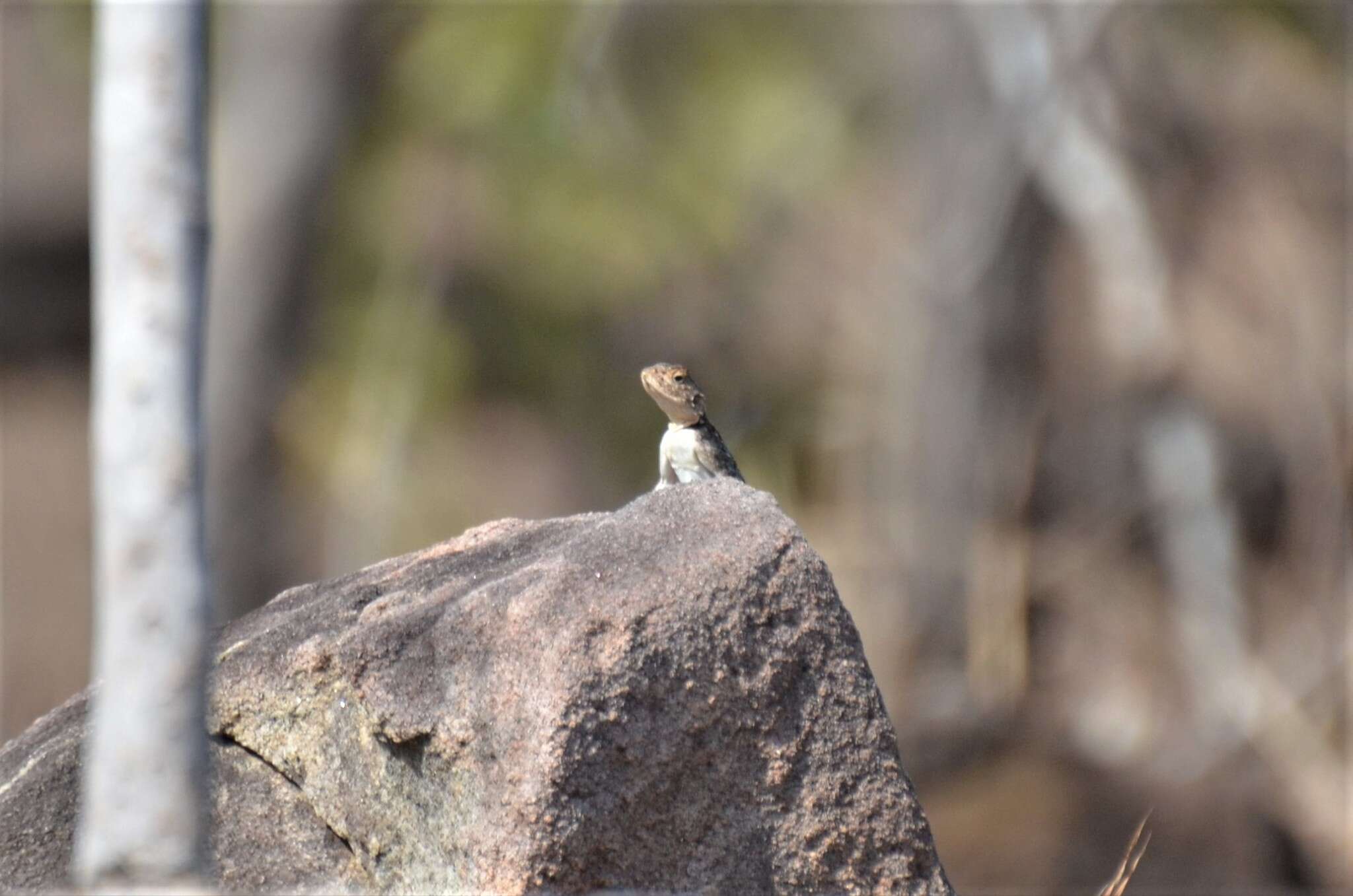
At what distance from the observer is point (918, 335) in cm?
1185

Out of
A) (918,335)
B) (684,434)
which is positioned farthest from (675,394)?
(918,335)

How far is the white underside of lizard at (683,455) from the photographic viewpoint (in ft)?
15.1

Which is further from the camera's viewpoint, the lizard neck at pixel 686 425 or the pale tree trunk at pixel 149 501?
the lizard neck at pixel 686 425

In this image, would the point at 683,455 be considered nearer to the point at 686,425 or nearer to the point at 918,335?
the point at 686,425

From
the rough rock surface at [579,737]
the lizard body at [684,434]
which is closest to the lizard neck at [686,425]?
the lizard body at [684,434]

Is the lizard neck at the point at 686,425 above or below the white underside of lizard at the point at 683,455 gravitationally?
above

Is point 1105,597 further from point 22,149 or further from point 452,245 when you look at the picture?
point 22,149

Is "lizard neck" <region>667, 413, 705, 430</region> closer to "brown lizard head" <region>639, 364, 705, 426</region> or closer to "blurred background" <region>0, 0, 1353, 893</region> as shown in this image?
"brown lizard head" <region>639, 364, 705, 426</region>

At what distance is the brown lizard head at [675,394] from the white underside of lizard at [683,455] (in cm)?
4

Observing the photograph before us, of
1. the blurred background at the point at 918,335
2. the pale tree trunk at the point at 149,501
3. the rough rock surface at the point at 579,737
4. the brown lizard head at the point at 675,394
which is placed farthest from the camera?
the blurred background at the point at 918,335

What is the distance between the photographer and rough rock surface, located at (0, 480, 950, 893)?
2.98m

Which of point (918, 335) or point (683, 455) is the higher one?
point (918, 335)

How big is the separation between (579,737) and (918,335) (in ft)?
30.2

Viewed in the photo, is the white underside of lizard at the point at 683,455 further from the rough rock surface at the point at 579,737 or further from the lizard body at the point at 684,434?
the rough rock surface at the point at 579,737
